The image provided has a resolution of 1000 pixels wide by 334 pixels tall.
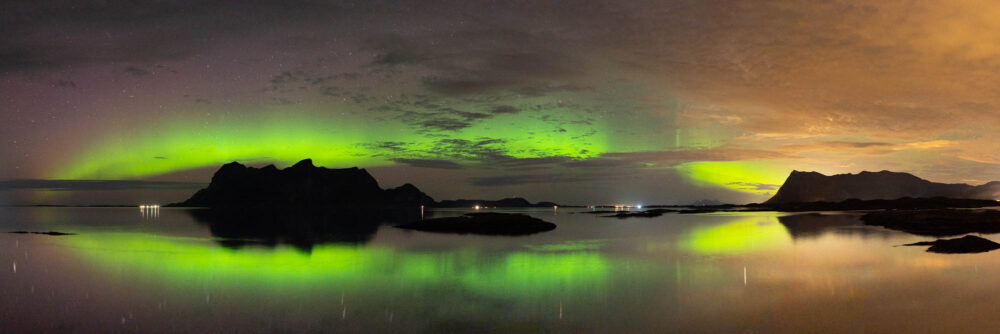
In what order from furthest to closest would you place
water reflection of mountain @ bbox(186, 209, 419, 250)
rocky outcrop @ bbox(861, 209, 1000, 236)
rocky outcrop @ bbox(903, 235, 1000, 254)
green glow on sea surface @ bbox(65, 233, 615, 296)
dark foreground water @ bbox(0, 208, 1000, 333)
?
rocky outcrop @ bbox(861, 209, 1000, 236) < water reflection of mountain @ bbox(186, 209, 419, 250) < rocky outcrop @ bbox(903, 235, 1000, 254) < green glow on sea surface @ bbox(65, 233, 615, 296) < dark foreground water @ bbox(0, 208, 1000, 333)

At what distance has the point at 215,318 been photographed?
719 inches

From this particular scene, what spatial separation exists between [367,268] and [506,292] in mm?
12708

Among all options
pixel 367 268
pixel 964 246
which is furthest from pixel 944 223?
pixel 367 268

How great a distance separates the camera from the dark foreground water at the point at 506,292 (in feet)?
56.2

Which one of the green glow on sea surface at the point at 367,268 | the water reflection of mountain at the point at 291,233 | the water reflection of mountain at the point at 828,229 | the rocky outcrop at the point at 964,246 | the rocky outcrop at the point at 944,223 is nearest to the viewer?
the green glow on sea surface at the point at 367,268

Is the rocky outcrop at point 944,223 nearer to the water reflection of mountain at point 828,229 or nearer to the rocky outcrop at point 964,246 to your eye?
the water reflection of mountain at point 828,229

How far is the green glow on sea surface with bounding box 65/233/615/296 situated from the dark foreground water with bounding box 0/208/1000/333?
15 centimetres

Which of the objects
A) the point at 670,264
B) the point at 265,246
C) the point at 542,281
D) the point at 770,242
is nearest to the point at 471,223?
the point at 265,246

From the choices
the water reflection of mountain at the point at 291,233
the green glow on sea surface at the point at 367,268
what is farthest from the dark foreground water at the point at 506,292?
the water reflection of mountain at the point at 291,233

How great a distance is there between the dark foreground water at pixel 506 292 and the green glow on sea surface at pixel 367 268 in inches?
5.8

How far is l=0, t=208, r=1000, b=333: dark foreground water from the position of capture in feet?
56.2

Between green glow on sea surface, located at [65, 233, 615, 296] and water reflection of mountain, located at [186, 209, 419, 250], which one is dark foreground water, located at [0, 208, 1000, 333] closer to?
green glow on sea surface, located at [65, 233, 615, 296]

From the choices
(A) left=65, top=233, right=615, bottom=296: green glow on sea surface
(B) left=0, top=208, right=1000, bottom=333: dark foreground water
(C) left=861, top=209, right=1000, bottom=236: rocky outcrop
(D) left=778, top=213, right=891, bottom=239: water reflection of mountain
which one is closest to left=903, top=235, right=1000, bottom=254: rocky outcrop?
(B) left=0, top=208, right=1000, bottom=333: dark foreground water

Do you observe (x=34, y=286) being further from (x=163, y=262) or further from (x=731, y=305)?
(x=731, y=305)
